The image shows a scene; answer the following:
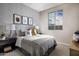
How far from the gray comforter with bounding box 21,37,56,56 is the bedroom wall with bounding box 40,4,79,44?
194mm

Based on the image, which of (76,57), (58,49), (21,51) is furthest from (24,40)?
(76,57)

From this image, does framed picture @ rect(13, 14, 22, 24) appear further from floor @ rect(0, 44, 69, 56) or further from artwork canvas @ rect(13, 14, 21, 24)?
floor @ rect(0, 44, 69, 56)

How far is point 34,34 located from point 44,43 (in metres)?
0.24

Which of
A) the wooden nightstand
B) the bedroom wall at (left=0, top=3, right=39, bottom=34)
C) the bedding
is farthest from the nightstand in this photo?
the wooden nightstand

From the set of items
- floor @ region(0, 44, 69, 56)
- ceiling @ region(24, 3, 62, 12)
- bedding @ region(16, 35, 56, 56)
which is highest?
ceiling @ region(24, 3, 62, 12)

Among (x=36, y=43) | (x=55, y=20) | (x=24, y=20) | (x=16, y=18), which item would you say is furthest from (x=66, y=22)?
(x=16, y=18)

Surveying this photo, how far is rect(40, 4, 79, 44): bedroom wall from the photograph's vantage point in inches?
56.4

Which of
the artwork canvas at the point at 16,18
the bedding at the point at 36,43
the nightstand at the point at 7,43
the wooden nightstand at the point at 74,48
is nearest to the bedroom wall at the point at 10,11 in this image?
the artwork canvas at the point at 16,18

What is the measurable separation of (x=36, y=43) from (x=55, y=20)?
531 mm

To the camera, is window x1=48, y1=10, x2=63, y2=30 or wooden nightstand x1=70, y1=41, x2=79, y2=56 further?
window x1=48, y1=10, x2=63, y2=30

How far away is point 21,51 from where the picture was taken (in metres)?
1.48

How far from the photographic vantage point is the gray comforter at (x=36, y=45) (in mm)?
1426

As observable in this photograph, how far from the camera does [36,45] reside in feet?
4.67

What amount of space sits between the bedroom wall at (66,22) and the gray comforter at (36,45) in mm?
194
